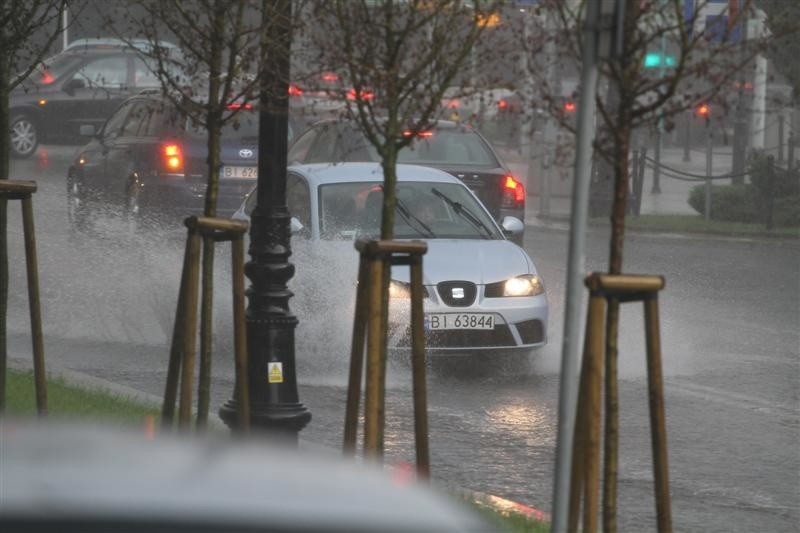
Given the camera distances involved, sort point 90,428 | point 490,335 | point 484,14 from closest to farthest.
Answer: point 90,428, point 484,14, point 490,335

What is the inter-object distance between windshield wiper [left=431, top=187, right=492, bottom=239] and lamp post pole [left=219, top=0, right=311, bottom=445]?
546 centimetres

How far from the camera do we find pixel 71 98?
100 ft

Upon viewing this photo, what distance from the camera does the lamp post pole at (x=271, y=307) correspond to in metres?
7.28

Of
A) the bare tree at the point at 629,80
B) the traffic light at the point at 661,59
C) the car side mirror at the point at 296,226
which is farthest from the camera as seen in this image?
the car side mirror at the point at 296,226

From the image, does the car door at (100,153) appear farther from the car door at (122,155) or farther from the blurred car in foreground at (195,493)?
the blurred car in foreground at (195,493)

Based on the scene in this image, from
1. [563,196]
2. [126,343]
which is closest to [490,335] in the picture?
[126,343]

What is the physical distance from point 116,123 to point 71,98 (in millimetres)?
9499

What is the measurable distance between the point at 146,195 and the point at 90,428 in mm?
18089

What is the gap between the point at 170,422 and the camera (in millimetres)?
6711

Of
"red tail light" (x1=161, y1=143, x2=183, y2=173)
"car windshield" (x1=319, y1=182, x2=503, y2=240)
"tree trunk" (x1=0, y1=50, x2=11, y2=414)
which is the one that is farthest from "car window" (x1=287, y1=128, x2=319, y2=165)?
"tree trunk" (x1=0, y1=50, x2=11, y2=414)

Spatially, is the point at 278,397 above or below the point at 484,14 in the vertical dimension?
below

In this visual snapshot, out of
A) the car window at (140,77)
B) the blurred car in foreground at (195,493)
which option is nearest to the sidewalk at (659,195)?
the car window at (140,77)

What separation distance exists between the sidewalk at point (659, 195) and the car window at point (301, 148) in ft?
20.6

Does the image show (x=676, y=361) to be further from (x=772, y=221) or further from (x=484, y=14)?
(x=772, y=221)
